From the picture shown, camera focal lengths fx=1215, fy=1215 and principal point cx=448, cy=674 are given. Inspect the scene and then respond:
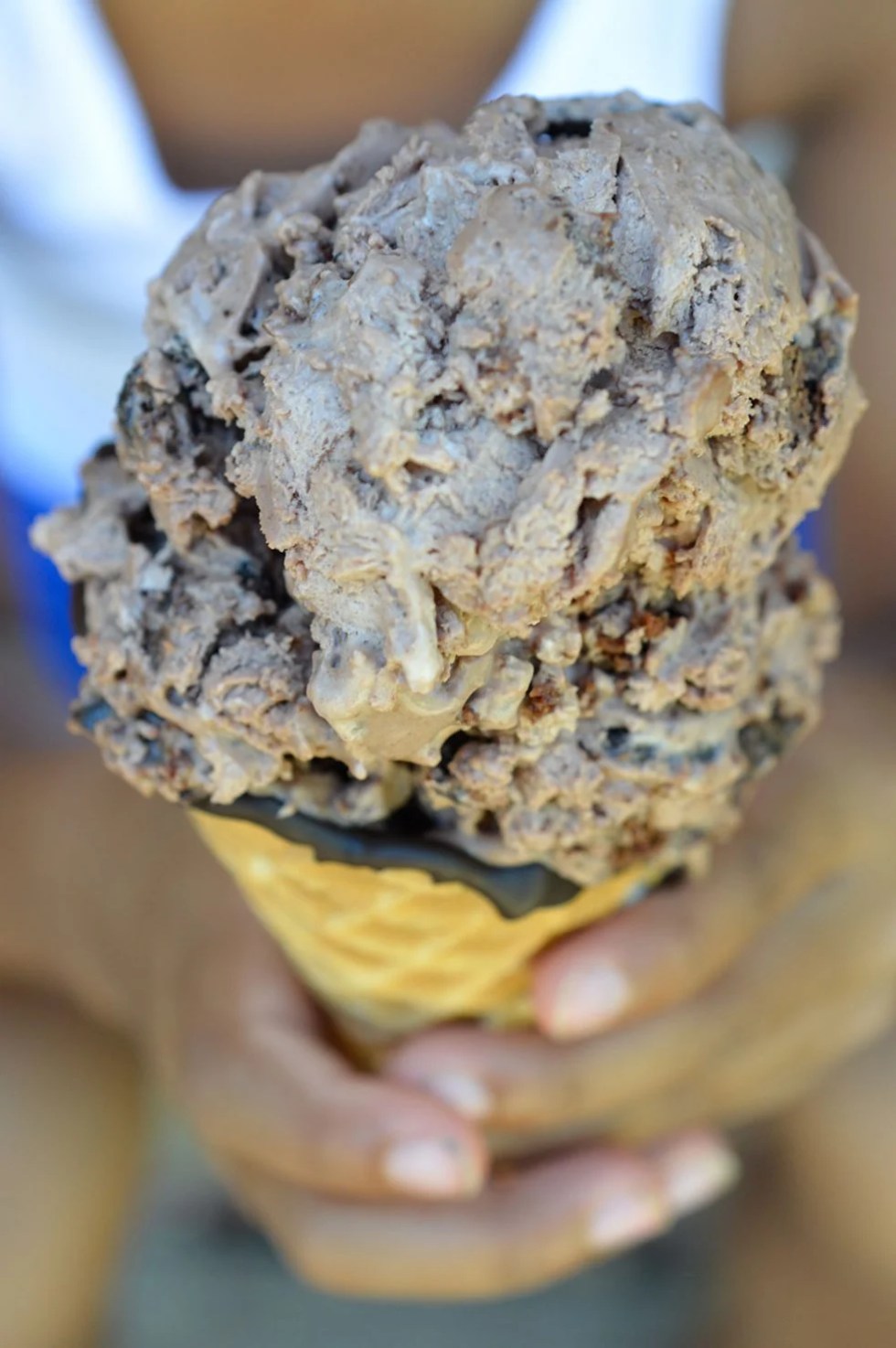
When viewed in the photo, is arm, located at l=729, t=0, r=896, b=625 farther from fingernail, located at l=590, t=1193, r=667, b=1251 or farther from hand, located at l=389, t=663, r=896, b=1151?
fingernail, located at l=590, t=1193, r=667, b=1251

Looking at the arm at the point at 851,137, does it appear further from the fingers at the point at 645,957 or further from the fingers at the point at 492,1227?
the fingers at the point at 492,1227

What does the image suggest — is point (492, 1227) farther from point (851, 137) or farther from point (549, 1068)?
point (851, 137)

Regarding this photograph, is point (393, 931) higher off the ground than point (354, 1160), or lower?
higher

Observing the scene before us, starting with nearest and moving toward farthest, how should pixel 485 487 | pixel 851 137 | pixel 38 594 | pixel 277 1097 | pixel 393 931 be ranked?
1. pixel 485 487
2. pixel 393 931
3. pixel 277 1097
4. pixel 851 137
5. pixel 38 594

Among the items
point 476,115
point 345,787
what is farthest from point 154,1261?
point 476,115

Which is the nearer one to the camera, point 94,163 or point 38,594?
point 94,163

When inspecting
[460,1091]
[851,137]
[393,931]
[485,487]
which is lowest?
[460,1091]

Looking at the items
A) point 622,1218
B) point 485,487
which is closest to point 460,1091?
point 622,1218

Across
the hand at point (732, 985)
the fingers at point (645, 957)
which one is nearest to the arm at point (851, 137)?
the hand at point (732, 985)
